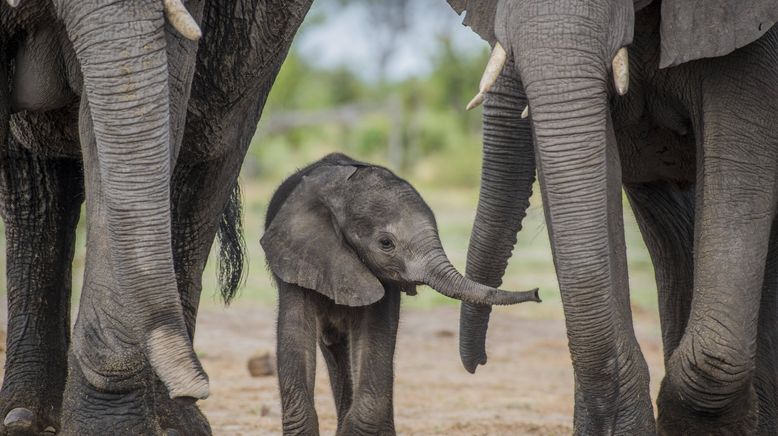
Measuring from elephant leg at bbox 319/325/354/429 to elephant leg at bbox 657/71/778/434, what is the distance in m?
1.35

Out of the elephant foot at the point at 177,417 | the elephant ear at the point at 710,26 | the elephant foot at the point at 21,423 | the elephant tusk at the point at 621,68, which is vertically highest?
the elephant ear at the point at 710,26

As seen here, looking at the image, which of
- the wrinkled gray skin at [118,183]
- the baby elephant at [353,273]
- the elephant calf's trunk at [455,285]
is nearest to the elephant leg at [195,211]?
the wrinkled gray skin at [118,183]

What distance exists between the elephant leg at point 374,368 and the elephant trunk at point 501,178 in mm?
497

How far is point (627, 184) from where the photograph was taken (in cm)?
640

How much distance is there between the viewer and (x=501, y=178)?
585cm

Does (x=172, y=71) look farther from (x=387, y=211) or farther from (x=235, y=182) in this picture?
(x=235, y=182)

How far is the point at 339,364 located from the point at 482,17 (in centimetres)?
148

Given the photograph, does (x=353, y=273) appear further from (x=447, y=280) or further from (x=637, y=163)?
(x=637, y=163)

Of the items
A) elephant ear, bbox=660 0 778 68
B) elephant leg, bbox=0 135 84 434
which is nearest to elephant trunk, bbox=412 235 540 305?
elephant ear, bbox=660 0 778 68

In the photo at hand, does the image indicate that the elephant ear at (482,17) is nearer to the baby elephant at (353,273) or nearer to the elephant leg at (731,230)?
the baby elephant at (353,273)

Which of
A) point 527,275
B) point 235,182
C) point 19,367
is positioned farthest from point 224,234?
point 527,275

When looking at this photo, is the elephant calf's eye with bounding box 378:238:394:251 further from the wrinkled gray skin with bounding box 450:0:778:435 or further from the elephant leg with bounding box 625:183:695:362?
the elephant leg with bounding box 625:183:695:362

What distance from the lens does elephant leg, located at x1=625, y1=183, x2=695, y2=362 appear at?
642 cm

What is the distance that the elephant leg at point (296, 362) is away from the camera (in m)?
5.44
